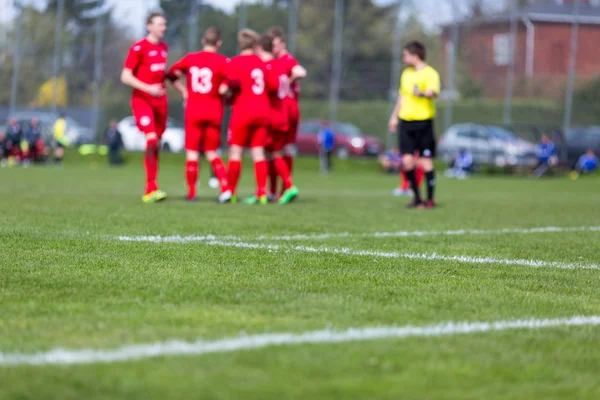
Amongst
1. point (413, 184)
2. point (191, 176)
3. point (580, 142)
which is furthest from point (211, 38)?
point (580, 142)

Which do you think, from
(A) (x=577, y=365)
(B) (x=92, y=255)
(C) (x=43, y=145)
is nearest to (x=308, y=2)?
(C) (x=43, y=145)

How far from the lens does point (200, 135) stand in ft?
39.7

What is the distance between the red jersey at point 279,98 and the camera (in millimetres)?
12008

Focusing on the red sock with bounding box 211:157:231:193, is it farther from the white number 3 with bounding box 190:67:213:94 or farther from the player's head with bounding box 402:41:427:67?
the player's head with bounding box 402:41:427:67

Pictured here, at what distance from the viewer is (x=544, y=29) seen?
38906mm

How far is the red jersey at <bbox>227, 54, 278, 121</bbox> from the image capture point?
466 inches

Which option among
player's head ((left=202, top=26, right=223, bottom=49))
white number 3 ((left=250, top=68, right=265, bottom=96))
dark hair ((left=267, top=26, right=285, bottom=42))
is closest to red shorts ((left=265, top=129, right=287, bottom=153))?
white number 3 ((left=250, top=68, right=265, bottom=96))

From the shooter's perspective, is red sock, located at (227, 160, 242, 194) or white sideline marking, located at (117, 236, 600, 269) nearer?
white sideline marking, located at (117, 236, 600, 269)

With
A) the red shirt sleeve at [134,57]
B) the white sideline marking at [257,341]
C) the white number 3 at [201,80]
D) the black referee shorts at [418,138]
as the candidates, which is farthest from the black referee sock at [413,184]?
the white sideline marking at [257,341]

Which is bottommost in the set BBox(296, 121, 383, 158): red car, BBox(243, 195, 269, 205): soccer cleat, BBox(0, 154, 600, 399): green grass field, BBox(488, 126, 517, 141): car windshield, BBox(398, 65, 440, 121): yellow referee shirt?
BBox(296, 121, 383, 158): red car

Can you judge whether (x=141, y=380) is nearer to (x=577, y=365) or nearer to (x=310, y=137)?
(x=577, y=365)

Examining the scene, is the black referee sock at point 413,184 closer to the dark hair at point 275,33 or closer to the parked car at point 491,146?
the dark hair at point 275,33

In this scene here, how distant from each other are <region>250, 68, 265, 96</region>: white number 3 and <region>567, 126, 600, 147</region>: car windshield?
27.0 metres

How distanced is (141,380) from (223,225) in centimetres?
560
